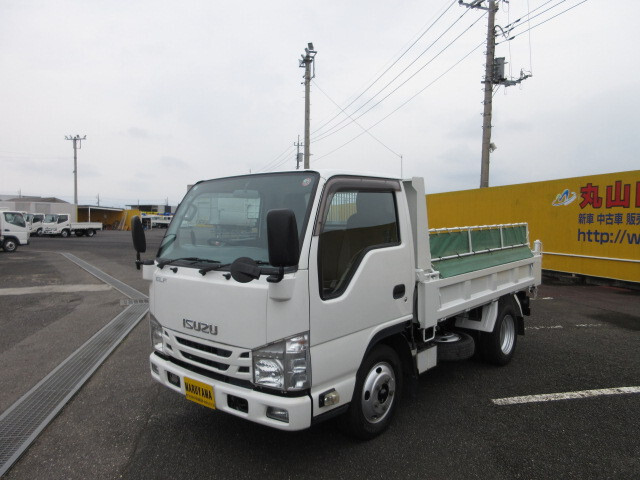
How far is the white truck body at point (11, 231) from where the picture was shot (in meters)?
21.3

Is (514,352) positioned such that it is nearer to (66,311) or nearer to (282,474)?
(282,474)

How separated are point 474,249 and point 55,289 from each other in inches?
407

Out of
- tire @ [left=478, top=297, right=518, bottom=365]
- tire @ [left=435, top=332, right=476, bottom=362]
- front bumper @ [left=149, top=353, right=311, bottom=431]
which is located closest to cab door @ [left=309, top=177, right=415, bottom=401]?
front bumper @ [left=149, top=353, right=311, bottom=431]

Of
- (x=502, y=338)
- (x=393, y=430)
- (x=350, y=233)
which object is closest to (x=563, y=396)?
(x=502, y=338)

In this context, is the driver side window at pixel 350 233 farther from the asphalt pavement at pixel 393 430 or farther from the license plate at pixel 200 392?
the asphalt pavement at pixel 393 430

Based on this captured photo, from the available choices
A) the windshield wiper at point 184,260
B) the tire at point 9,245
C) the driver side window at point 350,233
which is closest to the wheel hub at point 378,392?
the driver side window at point 350,233

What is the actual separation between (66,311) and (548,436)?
8156 millimetres

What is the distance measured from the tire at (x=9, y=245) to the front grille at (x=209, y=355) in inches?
941

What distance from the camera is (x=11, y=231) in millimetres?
21828

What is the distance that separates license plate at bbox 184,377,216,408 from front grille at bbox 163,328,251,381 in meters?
0.10

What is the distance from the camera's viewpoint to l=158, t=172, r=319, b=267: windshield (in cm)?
283

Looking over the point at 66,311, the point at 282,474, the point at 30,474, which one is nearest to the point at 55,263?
the point at 66,311

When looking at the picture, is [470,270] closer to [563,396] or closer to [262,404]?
[563,396]

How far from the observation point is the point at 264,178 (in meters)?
3.17
